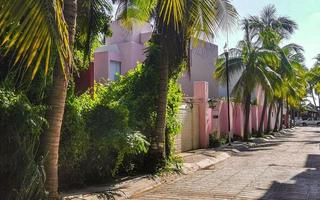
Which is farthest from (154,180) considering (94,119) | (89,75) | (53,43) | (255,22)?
(255,22)

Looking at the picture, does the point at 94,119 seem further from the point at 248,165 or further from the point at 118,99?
the point at 248,165

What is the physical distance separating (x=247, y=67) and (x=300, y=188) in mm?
20129

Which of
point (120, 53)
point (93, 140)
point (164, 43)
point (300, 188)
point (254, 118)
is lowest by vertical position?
point (300, 188)

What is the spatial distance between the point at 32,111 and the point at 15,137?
19.5 inches

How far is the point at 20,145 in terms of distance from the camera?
24.6ft

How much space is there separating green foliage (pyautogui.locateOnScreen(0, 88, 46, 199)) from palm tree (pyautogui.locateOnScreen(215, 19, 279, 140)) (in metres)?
24.1

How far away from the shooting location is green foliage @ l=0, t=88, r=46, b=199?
739 centimetres

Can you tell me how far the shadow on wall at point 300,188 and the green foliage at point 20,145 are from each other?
497 centimetres

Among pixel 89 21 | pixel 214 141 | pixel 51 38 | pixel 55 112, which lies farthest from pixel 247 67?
pixel 51 38

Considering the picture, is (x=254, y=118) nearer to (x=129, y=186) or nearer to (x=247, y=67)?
(x=247, y=67)

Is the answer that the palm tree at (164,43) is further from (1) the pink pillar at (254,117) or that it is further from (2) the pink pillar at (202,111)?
(1) the pink pillar at (254,117)

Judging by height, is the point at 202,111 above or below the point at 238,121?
above

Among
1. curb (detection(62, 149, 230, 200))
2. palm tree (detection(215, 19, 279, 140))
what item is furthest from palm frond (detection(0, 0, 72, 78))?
palm tree (detection(215, 19, 279, 140))

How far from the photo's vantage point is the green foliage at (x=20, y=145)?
739 centimetres
